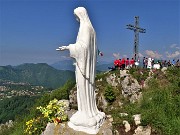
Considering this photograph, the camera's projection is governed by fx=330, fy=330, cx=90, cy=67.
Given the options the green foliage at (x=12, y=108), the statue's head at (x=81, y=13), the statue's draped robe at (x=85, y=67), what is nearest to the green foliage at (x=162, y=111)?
the statue's draped robe at (x=85, y=67)

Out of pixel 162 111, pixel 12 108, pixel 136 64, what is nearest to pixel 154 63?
pixel 136 64

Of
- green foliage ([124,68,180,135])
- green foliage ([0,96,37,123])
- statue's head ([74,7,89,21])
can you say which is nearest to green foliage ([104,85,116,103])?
green foliage ([124,68,180,135])

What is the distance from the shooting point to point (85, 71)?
9.74 m

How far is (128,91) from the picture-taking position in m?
22.7

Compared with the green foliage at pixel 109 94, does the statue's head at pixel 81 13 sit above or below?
above

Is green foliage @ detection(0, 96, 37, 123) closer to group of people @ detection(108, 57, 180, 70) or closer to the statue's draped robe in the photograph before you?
group of people @ detection(108, 57, 180, 70)

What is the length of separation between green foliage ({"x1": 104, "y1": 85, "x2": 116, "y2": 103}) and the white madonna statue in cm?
1208

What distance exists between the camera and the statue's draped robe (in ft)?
31.5

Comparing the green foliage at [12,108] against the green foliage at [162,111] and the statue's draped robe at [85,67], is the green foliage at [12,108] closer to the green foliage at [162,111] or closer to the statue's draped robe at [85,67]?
the green foliage at [162,111]

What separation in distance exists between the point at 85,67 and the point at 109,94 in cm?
1291

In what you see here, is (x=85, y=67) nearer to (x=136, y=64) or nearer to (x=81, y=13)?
(x=81, y=13)

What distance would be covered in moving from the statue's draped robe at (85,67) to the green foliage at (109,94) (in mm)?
12079

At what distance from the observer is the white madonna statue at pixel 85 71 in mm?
9609

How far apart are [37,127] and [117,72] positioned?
493 inches
